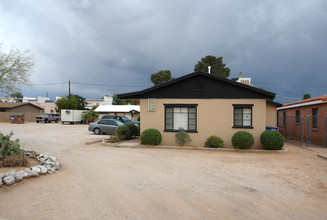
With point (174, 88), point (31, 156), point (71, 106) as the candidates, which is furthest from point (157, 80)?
point (31, 156)

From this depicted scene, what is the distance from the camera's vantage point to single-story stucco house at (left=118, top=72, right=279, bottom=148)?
12.5 metres

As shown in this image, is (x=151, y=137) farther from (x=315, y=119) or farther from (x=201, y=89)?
(x=315, y=119)

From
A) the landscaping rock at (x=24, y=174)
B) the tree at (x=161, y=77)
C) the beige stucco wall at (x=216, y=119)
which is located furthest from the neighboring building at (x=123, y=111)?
the landscaping rock at (x=24, y=174)

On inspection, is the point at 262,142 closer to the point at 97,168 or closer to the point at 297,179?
the point at 297,179

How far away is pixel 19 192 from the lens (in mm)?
5203

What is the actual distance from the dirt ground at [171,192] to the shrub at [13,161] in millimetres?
1102

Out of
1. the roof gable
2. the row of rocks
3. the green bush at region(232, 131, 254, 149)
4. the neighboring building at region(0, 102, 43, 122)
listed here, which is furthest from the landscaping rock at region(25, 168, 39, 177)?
the neighboring building at region(0, 102, 43, 122)

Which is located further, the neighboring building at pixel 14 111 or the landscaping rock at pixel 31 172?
the neighboring building at pixel 14 111

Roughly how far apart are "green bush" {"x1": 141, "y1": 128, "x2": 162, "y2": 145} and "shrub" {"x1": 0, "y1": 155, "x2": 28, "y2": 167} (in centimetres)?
652

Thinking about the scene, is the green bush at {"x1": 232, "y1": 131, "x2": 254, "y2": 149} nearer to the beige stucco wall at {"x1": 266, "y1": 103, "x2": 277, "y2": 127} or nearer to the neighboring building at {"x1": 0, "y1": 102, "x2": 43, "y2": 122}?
the beige stucco wall at {"x1": 266, "y1": 103, "x2": 277, "y2": 127}

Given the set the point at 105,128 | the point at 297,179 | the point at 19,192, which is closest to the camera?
the point at 19,192

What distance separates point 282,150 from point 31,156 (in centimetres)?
1156

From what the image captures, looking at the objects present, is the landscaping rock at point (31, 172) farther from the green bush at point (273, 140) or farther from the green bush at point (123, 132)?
the green bush at point (273, 140)

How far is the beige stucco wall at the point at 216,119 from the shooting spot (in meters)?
12.5
